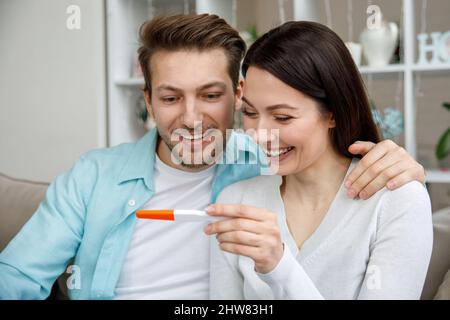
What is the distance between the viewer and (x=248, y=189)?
102 cm

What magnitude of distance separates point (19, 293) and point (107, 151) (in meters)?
0.35

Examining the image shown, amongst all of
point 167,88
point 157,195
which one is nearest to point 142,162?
point 157,195

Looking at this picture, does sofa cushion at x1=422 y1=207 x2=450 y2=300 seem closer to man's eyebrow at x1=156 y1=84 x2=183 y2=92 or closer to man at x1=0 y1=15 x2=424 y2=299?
man at x1=0 y1=15 x2=424 y2=299

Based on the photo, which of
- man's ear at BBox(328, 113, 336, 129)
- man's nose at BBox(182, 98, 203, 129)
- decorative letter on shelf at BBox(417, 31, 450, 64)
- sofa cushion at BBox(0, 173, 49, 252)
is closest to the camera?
man's ear at BBox(328, 113, 336, 129)

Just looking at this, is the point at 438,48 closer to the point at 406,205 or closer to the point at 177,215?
the point at 406,205

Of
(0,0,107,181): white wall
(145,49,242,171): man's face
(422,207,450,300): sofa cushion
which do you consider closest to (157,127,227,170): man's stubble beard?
(145,49,242,171): man's face

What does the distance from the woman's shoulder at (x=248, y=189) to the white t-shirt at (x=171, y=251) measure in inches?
3.7

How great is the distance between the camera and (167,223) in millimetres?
1128

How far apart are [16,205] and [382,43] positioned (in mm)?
1164

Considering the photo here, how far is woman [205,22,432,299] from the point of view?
0.82 metres

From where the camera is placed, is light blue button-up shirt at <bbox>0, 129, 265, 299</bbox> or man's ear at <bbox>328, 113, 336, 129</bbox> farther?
light blue button-up shirt at <bbox>0, 129, 265, 299</bbox>

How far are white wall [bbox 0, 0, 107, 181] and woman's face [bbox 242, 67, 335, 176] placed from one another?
1.18 metres

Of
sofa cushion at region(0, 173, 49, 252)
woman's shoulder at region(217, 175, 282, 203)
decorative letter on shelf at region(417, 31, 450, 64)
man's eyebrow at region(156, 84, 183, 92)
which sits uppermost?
decorative letter on shelf at region(417, 31, 450, 64)
